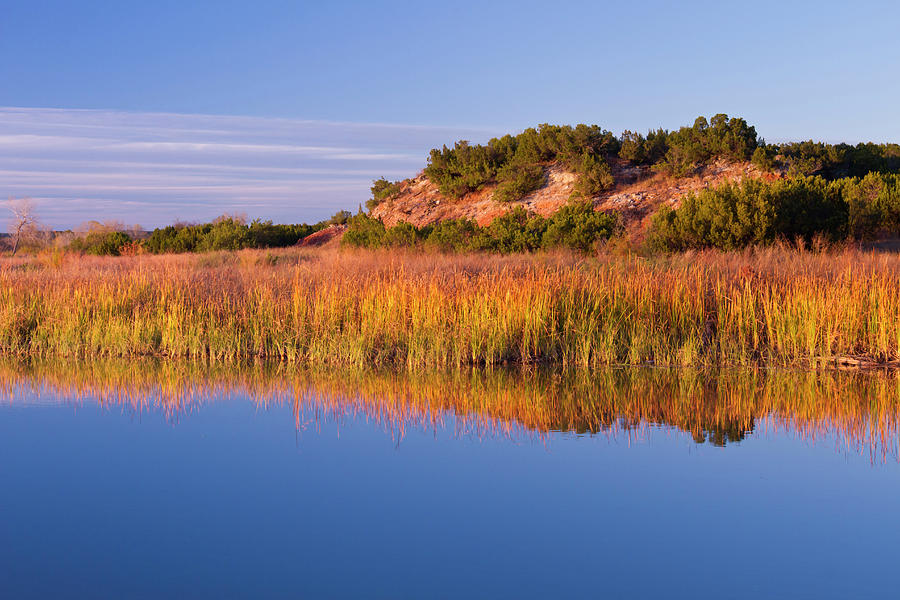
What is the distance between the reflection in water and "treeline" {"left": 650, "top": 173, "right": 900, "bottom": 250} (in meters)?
10.5

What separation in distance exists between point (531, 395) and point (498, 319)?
207cm

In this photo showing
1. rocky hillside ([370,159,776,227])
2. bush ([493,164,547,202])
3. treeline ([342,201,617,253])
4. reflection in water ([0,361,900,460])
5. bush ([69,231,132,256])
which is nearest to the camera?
reflection in water ([0,361,900,460])

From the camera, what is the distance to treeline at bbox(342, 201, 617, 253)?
806 inches

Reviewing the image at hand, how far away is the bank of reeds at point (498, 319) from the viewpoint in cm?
903

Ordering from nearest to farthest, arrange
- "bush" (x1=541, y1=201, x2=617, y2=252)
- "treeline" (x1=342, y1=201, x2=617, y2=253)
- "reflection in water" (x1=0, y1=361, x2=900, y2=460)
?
"reflection in water" (x1=0, y1=361, x2=900, y2=460) < "bush" (x1=541, y1=201, x2=617, y2=252) < "treeline" (x1=342, y1=201, x2=617, y2=253)

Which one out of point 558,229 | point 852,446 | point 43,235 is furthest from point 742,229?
point 43,235

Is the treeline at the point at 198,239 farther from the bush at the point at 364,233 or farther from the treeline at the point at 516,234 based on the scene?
the treeline at the point at 516,234

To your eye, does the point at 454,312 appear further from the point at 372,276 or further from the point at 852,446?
the point at 852,446

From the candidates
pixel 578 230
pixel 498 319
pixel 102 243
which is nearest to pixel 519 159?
pixel 578 230

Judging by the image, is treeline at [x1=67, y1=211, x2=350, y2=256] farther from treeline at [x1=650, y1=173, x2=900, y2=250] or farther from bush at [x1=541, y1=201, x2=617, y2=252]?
treeline at [x1=650, y1=173, x2=900, y2=250]

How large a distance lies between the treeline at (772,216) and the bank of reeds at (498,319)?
6.99 meters

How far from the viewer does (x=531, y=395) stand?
7.29 meters

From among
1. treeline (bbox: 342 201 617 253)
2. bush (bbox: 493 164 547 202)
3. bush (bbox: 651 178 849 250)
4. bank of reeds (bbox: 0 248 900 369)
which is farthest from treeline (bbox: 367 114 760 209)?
bank of reeds (bbox: 0 248 900 369)

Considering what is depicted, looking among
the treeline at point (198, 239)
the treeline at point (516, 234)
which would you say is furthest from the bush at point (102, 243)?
the treeline at point (516, 234)
